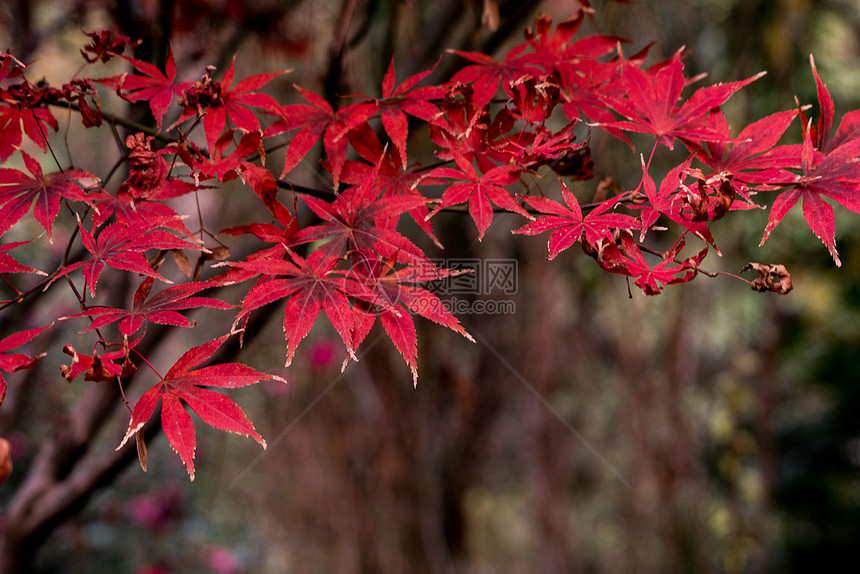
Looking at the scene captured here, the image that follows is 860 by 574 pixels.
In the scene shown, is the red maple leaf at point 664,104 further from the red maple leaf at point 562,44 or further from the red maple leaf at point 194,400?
the red maple leaf at point 194,400

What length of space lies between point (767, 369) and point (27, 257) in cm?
233

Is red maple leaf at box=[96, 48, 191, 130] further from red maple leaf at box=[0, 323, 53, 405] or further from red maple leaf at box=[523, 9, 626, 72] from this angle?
red maple leaf at box=[523, 9, 626, 72]

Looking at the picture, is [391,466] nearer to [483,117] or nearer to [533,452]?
[533,452]

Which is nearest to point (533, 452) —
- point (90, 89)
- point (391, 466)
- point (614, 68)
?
point (391, 466)

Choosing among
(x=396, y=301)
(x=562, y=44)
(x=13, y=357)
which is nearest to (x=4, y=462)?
(x=13, y=357)

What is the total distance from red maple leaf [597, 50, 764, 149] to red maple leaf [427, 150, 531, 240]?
9cm

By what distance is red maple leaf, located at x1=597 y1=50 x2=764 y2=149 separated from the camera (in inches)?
17.8

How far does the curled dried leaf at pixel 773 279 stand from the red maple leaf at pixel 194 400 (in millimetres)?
375

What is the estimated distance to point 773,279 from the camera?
16.8 inches

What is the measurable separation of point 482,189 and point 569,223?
7 centimetres

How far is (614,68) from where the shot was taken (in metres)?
0.51

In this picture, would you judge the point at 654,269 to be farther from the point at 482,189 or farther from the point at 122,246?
the point at 122,246

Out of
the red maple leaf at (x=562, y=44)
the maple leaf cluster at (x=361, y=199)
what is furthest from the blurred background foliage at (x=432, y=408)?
the maple leaf cluster at (x=361, y=199)

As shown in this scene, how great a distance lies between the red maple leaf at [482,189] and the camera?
0.44 meters
